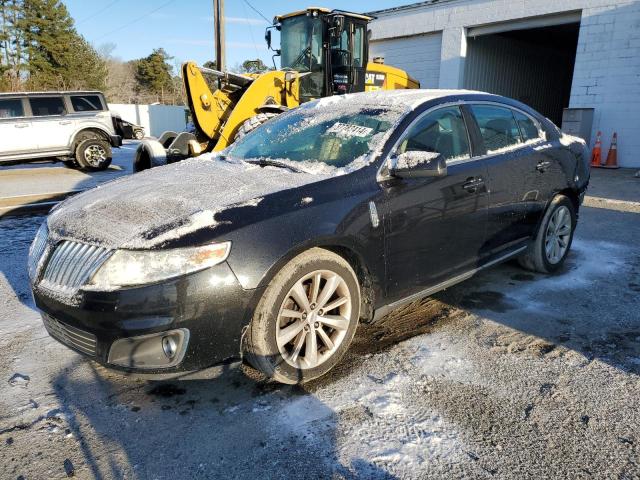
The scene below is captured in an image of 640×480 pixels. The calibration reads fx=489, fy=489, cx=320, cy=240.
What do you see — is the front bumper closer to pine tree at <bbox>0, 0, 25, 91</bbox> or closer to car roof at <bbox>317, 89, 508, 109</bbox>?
car roof at <bbox>317, 89, 508, 109</bbox>

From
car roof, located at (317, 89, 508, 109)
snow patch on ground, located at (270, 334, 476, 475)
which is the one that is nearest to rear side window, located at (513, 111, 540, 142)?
car roof, located at (317, 89, 508, 109)

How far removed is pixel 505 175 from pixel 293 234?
2052 millimetres

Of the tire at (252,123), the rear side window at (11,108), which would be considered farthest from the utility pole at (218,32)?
the tire at (252,123)

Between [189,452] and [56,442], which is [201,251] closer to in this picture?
[189,452]

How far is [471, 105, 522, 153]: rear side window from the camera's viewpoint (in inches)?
148

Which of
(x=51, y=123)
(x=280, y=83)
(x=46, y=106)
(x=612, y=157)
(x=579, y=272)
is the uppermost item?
(x=280, y=83)

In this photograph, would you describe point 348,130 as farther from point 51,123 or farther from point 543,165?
point 51,123

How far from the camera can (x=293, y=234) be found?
2.54 metres

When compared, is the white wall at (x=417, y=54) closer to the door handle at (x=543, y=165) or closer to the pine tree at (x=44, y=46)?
the door handle at (x=543, y=165)

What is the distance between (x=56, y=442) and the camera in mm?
2283

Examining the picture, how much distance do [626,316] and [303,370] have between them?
252 cm

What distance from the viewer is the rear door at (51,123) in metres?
11.9

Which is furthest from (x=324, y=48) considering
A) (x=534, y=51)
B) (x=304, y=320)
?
(x=534, y=51)

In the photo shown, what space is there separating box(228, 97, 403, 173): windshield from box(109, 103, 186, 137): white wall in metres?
28.3
